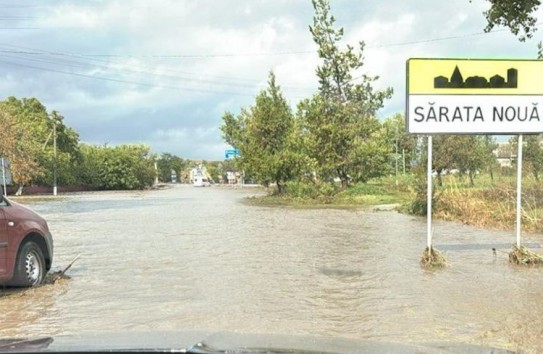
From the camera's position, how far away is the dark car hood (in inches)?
96.6

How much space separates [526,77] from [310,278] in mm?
5301

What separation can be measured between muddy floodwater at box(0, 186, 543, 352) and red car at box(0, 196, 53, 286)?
283 millimetres

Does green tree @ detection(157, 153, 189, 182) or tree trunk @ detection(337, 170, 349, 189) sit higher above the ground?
green tree @ detection(157, 153, 189, 182)

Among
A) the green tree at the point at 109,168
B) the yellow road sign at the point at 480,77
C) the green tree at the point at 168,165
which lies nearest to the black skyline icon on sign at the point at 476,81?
the yellow road sign at the point at 480,77

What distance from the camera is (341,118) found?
3744 cm

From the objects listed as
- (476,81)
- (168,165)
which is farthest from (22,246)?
(168,165)

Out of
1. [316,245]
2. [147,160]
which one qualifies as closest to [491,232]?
[316,245]

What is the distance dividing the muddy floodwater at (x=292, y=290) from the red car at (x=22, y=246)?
283 millimetres

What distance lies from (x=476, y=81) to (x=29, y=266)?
8078mm

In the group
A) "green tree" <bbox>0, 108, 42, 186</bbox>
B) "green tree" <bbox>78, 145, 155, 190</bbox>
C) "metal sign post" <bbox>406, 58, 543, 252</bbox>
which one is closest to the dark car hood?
"metal sign post" <bbox>406, 58, 543, 252</bbox>

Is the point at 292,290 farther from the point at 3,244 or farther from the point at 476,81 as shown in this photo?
the point at 476,81

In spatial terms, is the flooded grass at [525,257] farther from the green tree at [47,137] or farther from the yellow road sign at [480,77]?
the green tree at [47,137]

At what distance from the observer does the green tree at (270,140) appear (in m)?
42.9

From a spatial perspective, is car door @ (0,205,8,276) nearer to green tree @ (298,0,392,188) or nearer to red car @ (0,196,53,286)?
red car @ (0,196,53,286)
